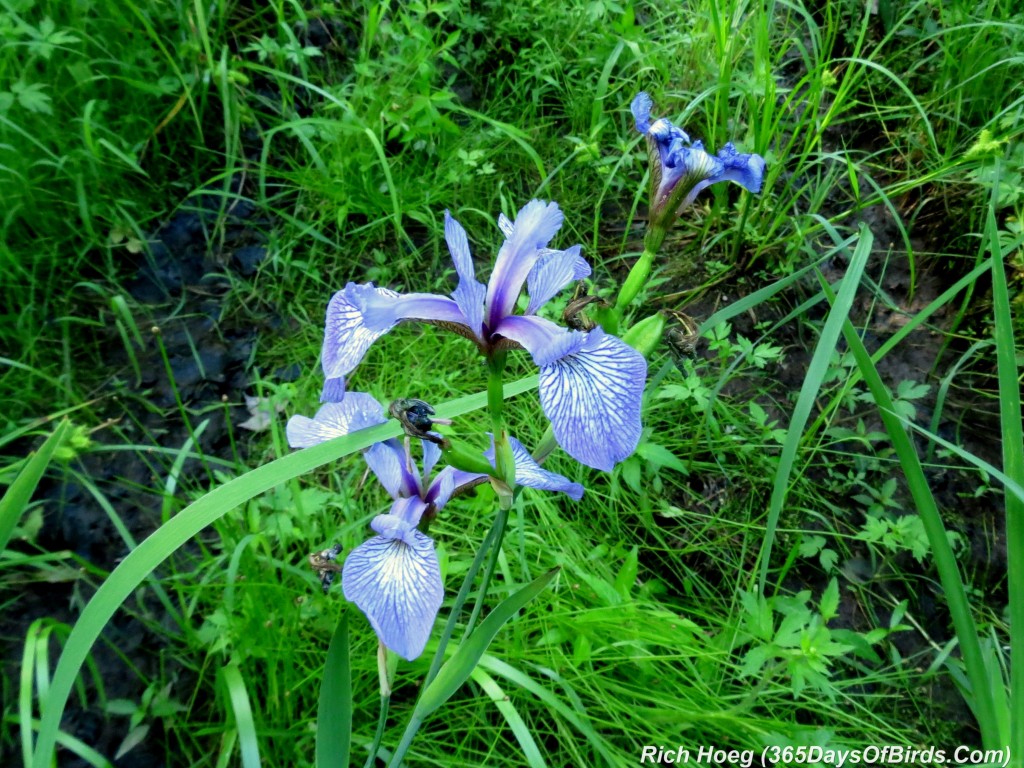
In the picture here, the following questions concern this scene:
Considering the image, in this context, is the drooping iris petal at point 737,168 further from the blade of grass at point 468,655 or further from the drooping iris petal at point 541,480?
the blade of grass at point 468,655

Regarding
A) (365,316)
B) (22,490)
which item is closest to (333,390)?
(365,316)

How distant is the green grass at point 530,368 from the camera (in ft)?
4.34

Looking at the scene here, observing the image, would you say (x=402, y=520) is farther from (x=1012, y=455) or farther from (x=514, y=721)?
(x=1012, y=455)

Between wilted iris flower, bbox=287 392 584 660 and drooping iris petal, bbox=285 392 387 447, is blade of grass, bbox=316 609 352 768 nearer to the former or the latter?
wilted iris flower, bbox=287 392 584 660

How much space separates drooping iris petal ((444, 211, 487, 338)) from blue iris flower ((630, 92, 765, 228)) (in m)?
0.30

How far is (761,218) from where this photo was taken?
2.07m

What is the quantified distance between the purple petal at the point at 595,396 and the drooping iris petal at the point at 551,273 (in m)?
0.11

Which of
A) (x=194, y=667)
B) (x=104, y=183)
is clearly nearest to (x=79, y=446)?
→ (x=194, y=667)

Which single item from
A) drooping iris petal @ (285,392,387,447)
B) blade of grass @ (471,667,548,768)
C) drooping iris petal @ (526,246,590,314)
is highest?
drooping iris petal @ (526,246,590,314)

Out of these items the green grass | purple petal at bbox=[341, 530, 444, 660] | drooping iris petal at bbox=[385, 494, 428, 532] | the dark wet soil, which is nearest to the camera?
purple petal at bbox=[341, 530, 444, 660]

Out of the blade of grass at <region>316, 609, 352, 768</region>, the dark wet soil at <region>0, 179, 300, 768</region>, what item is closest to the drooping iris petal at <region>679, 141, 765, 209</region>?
the blade of grass at <region>316, 609, 352, 768</region>

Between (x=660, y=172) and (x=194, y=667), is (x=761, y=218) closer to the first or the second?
(x=660, y=172)

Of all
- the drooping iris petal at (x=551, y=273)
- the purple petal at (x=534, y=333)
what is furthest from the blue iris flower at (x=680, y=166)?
the purple petal at (x=534, y=333)

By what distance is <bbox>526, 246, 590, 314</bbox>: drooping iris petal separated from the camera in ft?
2.84
